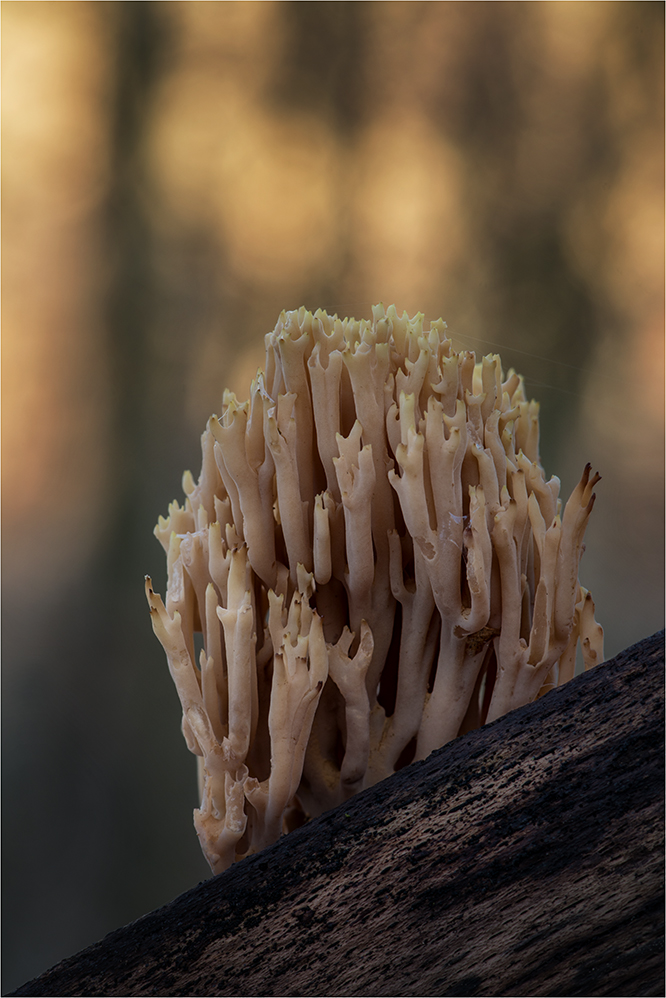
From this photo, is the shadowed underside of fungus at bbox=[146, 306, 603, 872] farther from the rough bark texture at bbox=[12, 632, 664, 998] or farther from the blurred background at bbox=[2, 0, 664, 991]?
the blurred background at bbox=[2, 0, 664, 991]

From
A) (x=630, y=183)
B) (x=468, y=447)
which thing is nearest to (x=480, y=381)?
(x=468, y=447)

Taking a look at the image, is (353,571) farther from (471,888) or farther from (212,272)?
(212,272)

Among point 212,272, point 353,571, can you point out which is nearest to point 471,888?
point 353,571

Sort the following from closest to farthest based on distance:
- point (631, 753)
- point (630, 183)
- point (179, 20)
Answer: point (631, 753) → point (630, 183) → point (179, 20)

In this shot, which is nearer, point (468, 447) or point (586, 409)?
point (468, 447)

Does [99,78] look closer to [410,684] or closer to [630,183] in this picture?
[630,183]

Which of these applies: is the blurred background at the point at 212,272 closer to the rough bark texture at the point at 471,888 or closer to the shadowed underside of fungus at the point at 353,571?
the shadowed underside of fungus at the point at 353,571

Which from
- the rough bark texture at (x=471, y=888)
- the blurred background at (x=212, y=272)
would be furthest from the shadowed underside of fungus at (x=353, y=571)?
the blurred background at (x=212, y=272)
